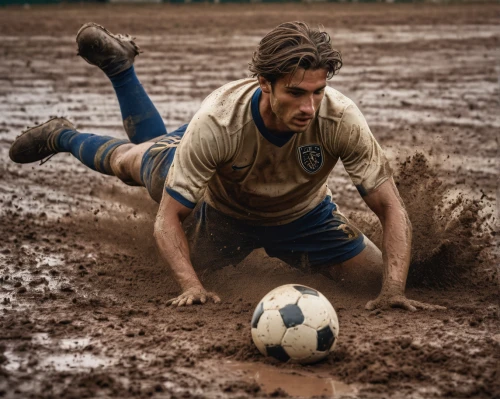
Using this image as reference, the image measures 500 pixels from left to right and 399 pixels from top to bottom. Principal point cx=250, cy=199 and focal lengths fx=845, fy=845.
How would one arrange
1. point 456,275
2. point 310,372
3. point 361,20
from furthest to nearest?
point 361,20, point 456,275, point 310,372

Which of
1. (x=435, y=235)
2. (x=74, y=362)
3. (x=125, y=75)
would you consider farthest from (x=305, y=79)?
(x=125, y=75)

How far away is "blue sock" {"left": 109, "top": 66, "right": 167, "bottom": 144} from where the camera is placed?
6.21 metres

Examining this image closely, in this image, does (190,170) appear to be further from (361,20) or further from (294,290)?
(361,20)

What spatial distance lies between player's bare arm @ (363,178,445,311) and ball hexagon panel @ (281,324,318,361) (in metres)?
0.91

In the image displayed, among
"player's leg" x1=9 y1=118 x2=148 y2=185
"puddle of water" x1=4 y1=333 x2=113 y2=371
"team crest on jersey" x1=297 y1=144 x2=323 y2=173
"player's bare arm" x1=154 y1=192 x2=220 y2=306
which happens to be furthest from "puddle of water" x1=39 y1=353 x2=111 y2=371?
"player's leg" x1=9 y1=118 x2=148 y2=185

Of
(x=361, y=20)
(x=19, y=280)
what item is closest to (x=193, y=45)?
(x=361, y=20)

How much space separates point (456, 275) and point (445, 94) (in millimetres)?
6249

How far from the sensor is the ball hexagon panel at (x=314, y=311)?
12.8 ft

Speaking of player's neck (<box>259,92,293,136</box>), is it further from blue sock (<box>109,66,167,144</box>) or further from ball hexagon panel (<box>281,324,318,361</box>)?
blue sock (<box>109,66,167,144</box>)

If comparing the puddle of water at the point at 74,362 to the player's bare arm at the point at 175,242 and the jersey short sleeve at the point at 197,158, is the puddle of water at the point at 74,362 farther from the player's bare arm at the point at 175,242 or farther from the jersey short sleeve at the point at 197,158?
the jersey short sleeve at the point at 197,158

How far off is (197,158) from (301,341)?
4.06 feet

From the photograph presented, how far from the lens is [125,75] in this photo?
630 centimetres

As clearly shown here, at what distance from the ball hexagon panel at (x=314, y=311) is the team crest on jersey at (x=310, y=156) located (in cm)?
99

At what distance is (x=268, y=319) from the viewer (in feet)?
13.0
